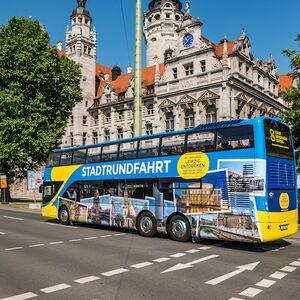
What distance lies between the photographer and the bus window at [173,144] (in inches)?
532

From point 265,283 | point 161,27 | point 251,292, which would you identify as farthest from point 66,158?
point 161,27

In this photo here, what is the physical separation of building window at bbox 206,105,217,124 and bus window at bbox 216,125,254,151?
1240 inches

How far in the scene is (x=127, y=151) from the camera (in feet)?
50.5

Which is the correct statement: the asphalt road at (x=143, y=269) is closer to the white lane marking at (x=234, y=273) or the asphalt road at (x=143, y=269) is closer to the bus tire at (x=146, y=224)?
the white lane marking at (x=234, y=273)

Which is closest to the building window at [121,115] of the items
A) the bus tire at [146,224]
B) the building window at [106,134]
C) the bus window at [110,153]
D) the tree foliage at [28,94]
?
the building window at [106,134]

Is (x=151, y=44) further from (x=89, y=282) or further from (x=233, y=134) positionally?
(x=89, y=282)

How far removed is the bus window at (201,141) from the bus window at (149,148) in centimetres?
159

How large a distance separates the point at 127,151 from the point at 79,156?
3.33 meters

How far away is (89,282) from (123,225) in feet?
26.4

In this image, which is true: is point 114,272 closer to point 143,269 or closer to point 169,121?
point 143,269

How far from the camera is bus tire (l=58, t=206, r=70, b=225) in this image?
18.5 m

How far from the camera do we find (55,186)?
1917 centimetres

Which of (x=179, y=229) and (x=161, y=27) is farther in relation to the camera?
(x=161, y=27)

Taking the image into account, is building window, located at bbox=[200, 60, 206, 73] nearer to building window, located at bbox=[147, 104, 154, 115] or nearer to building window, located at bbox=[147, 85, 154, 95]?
building window, located at bbox=[147, 85, 154, 95]
